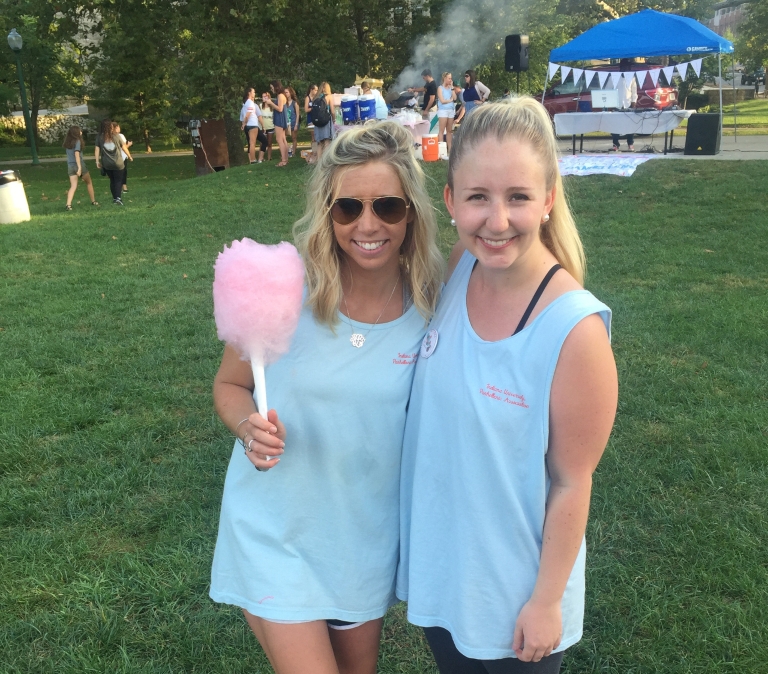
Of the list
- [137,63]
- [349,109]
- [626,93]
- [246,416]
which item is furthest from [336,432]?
[137,63]

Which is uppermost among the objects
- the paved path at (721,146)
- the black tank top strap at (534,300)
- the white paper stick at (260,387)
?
the black tank top strap at (534,300)

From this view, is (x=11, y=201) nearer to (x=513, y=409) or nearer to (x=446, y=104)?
(x=446, y=104)

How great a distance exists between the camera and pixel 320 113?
1566cm

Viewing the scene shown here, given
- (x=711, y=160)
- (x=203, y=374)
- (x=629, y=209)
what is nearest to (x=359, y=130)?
(x=203, y=374)

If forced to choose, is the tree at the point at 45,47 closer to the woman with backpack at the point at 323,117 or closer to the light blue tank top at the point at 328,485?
the woman with backpack at the point at 323,117

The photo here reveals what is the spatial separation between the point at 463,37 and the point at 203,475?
29.1 metres

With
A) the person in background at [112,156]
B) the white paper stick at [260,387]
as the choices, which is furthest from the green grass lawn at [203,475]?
the person in background at [112,156]

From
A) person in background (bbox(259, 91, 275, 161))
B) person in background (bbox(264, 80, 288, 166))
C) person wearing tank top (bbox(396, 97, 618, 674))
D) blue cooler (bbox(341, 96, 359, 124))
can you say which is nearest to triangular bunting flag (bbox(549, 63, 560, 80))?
blue cooler (bbox(341, 96, 359, 124))

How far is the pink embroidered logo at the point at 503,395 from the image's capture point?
1.48 m

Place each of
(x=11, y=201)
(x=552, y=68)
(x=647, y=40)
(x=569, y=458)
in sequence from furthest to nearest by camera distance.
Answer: (x=552, y=68), (x=647, y=40), (x=11, y=201), (x=569, y=458)

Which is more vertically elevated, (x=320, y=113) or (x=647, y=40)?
(x=647, y=40)

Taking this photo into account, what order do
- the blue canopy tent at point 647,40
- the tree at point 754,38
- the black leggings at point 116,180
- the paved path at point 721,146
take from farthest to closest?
the tree at point 754,38, the blue canopy tent at point 647,40, the paved path at point 721,146, the black leggings at point 116,180

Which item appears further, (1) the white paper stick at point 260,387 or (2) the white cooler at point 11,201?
(2) the white cooler at point 11,201

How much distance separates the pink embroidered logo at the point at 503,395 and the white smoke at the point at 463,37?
28.0m
